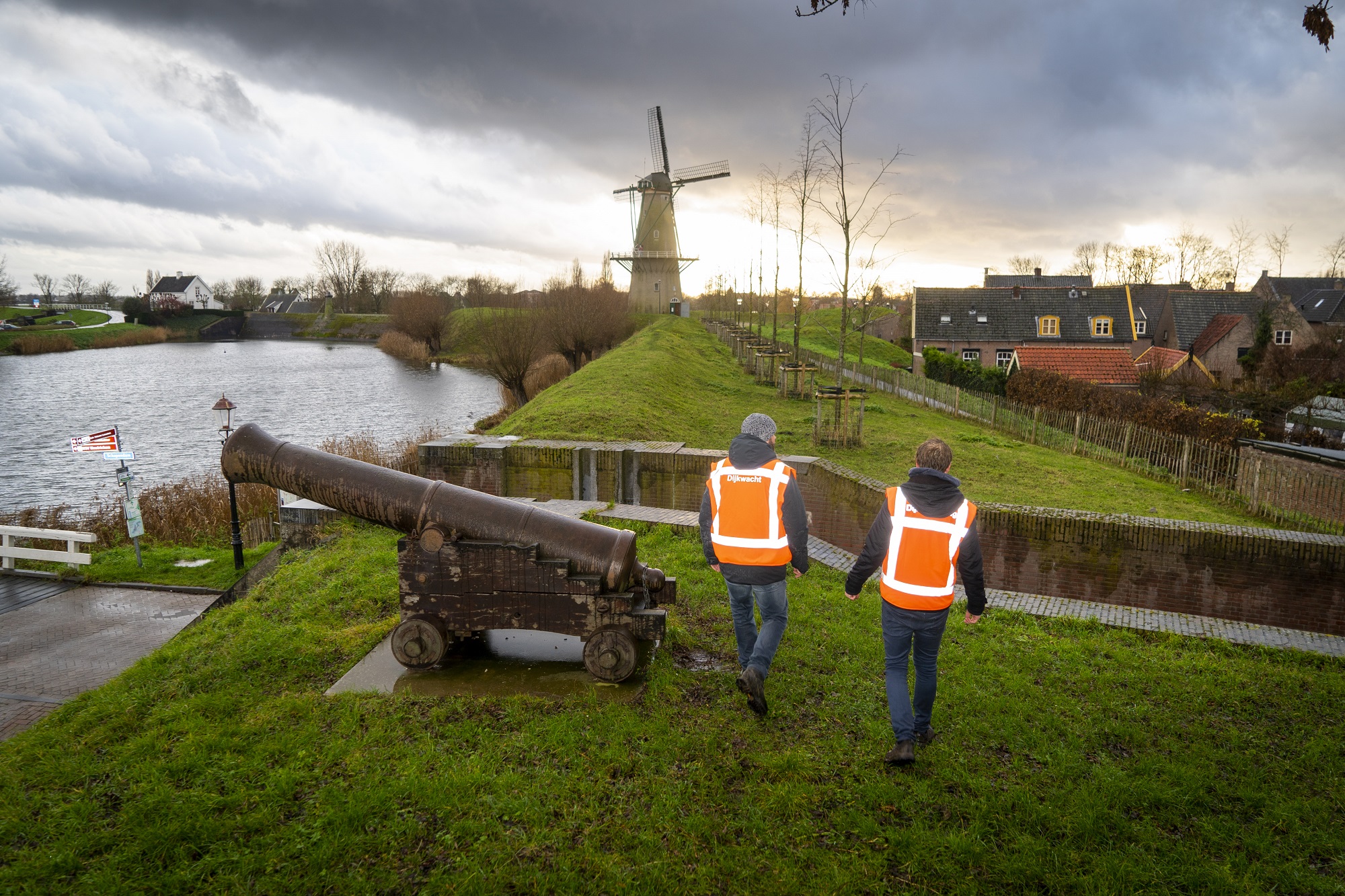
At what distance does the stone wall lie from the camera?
721 centimetres

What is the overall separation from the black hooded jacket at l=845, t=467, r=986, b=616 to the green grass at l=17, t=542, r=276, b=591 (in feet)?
27.2

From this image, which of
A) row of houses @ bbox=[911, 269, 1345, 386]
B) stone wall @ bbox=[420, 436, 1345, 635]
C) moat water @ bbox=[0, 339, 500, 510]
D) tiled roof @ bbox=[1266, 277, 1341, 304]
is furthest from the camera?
tiled roof @ bbox=[1266, 277, 1341, 304]

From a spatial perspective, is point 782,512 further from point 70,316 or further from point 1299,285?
point 70,316

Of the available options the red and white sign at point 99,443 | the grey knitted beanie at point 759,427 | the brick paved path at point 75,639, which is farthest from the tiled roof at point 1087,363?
the red and white sign at point 99,443

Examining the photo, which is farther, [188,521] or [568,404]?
[568,404]

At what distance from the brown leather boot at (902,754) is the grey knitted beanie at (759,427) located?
5.94 ft

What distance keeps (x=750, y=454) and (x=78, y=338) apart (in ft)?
241

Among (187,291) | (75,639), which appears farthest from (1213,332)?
(187,291)

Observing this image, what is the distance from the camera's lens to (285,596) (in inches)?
246

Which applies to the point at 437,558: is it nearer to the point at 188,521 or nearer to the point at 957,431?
the point at 188,521

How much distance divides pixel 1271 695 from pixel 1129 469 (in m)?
11.0

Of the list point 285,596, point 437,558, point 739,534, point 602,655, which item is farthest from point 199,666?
point 739,534

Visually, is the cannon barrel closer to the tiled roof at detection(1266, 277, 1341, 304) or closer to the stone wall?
the stone wall

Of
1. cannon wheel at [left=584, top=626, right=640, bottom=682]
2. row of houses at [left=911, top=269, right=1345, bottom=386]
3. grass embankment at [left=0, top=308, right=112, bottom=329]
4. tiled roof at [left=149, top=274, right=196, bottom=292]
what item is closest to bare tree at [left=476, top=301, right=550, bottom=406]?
row of houses at [left=911, top=269, right=1345, bottom=386]
